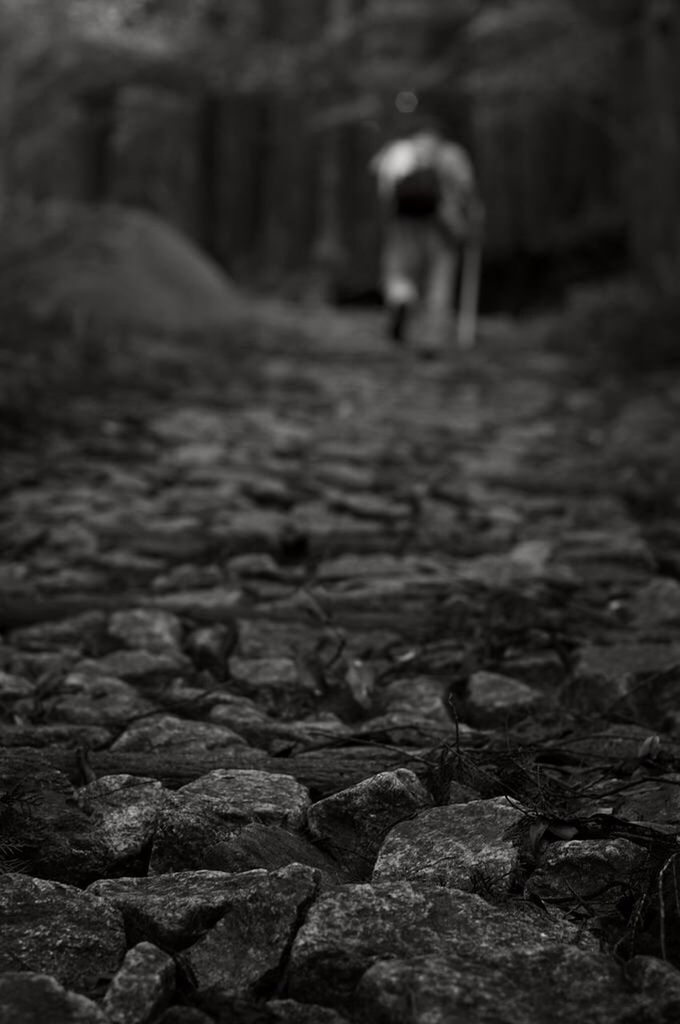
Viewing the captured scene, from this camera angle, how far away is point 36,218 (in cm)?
1109

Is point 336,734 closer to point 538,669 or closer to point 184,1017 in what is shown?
point 538,669

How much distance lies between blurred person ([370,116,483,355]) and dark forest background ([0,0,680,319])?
3.71 meters

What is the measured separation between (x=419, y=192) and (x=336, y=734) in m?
7.12

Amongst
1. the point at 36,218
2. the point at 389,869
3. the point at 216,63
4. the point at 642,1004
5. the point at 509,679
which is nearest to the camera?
the point at 642,1004

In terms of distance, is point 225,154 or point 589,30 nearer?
point 589,30

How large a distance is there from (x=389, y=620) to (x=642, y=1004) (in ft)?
5.11

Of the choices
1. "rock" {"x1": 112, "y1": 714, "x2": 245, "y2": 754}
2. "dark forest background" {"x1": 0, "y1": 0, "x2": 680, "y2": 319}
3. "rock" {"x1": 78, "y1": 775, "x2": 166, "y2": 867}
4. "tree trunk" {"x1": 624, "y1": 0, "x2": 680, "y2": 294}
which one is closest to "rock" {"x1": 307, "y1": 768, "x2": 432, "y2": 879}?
"rock" {"x1": 78, "y1": 775, "x2": 166, "y2": 867}

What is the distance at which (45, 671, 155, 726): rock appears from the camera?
206cm

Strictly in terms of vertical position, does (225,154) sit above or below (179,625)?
above

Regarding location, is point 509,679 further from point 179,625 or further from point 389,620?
point 179,625

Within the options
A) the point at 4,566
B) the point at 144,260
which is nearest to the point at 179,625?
the point at 4,566

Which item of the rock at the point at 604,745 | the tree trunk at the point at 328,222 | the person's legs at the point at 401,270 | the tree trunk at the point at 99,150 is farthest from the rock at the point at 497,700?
the tree trunk at the point at 99,150

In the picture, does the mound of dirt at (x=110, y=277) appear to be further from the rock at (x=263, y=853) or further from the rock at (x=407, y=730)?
the rock at (x=263, y=853)

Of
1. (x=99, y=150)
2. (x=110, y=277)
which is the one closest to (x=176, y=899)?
(x=110, y=277)
